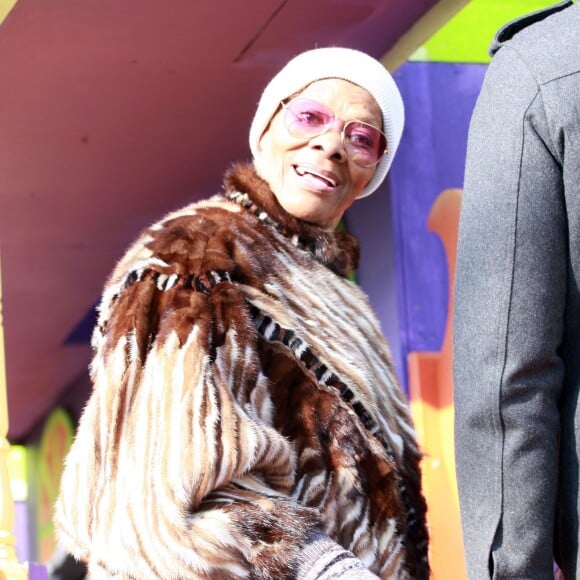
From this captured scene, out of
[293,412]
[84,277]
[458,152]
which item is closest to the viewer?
[293,412]

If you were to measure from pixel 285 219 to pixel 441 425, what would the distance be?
1.93m

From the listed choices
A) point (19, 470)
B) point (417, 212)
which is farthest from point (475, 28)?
point (19, 470)

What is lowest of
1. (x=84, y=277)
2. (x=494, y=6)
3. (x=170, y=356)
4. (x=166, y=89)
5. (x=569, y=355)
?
(x=84, y=277)

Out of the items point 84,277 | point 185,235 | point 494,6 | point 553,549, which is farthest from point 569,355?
point 84,277

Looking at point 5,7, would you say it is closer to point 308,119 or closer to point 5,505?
point 308,119

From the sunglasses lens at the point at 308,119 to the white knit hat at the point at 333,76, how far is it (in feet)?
0.33

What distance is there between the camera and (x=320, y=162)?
253cm

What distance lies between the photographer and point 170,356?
1.96 m

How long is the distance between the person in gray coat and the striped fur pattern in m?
0.50

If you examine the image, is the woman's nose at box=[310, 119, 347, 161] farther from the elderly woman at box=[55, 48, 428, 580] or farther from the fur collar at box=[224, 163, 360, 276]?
the fur collar at box=[224, 163, 360, 276]

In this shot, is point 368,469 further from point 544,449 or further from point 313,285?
point 544,449

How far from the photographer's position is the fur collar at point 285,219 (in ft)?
7.98

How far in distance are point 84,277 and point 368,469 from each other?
3939mm

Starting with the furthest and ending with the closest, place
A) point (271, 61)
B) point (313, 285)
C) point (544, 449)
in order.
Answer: point (271, 61) → point (313, 285) → point (544, 449)
